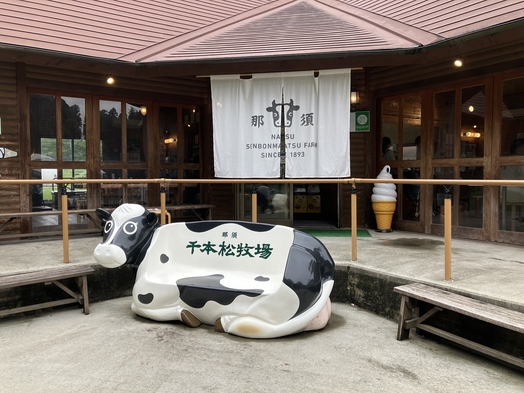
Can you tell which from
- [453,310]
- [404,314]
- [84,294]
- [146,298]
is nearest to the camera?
[453,310]

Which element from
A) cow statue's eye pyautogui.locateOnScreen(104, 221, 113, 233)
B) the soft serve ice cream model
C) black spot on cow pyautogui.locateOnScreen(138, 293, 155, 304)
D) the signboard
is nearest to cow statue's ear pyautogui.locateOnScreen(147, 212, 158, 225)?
cow statue's eye pyautogui.locateOnScreen(104, 221, 113, 233)

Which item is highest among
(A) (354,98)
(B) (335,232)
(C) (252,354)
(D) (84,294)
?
(A) (354,98)

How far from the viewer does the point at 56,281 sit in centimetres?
416

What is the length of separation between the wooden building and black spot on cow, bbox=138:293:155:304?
3.88 m

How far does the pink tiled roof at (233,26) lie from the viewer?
5906mm

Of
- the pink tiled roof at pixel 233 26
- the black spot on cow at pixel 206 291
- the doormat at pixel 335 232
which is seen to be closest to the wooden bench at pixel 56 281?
the black spot on cow at pixel 206 291

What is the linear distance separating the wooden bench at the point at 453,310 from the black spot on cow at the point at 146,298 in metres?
2.46

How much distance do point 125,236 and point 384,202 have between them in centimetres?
485

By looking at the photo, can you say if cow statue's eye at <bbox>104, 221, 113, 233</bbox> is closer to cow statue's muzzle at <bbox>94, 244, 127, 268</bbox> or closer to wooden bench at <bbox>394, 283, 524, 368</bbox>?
cow statue's muzzle at <bbox>94, 244, 127, 268</bbox>

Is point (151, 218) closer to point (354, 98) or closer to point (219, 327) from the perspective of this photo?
point (219, 327)

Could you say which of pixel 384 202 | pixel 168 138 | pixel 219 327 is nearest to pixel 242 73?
pixel 168 138

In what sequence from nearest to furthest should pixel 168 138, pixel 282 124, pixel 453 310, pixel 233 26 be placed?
pixel 453 310 < pixel 282 124 < pixel 233 26 < pixel 168 138

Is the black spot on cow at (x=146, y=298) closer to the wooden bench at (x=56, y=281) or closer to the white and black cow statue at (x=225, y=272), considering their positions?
the white and black cow statue at (x=225, y=272)

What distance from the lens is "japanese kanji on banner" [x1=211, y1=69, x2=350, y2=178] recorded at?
6602mm
